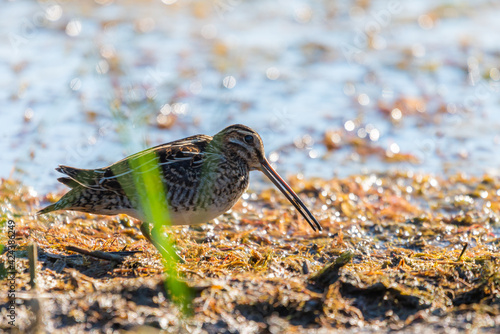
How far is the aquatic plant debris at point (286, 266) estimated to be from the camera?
373 centimetres

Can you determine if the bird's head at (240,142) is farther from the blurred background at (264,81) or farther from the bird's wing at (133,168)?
the blurred background at (264,81)

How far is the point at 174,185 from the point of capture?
4832 mm

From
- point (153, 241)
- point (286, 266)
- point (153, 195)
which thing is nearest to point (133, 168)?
point (153, 195)

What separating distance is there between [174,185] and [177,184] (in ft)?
0.08

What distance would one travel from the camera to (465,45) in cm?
1100

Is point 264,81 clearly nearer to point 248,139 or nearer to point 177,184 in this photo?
point 248,139

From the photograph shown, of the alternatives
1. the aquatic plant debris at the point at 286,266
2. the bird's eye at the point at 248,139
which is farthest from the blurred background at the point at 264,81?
the bird's eye at the point at 248,139

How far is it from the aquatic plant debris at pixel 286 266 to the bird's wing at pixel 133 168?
491 mm

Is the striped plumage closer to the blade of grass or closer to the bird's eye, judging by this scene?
the blade of grass

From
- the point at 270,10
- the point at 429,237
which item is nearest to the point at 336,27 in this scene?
the point at 270,10

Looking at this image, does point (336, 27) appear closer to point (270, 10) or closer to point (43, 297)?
point (270, 10)

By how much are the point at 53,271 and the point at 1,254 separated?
16.7 inches

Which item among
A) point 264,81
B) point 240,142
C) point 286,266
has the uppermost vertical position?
point 264,81

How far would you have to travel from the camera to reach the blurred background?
7629 mm
